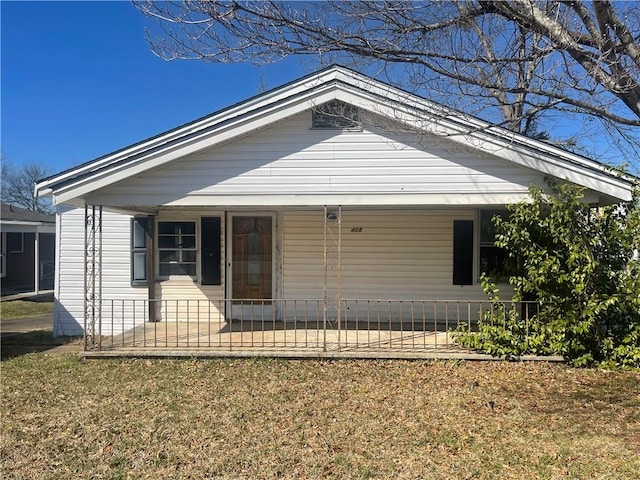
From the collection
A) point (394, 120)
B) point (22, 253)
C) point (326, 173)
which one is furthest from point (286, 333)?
point (22, 253)

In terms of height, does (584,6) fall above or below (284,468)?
above

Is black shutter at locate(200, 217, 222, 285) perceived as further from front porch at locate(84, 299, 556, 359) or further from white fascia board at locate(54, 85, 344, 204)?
white fascia board at locate(54, 85, 344, 204)

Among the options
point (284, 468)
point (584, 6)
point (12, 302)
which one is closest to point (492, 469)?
point (284, 468)

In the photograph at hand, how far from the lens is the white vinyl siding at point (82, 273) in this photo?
9547 mm

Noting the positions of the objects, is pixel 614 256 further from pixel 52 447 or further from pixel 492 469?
pixel 52 447

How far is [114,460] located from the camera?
4.08 metres

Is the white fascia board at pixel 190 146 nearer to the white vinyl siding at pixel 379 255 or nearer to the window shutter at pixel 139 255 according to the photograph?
the window shutter at pixel 139 255

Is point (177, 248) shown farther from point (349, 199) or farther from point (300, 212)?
point (349, 199)

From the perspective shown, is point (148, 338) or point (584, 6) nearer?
point (584, 6)

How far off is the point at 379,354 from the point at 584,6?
16.9 feet

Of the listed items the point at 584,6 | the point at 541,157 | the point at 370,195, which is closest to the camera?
the point at 584,6

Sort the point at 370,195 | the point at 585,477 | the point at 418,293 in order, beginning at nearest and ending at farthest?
1. the point at 585,477
2. the point at 370,195
3. the point at 418,293

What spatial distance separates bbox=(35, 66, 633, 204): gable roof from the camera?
6.62 metres

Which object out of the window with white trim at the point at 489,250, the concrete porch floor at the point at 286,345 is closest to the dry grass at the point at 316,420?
the concrete porch floor at the point at 286,345
